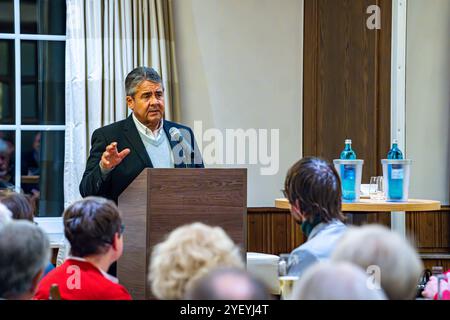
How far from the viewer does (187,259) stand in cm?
196

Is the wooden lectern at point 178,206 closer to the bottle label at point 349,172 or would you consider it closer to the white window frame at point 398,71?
the bottle label at point 349,172

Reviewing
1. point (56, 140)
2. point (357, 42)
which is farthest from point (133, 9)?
point (357, 42)

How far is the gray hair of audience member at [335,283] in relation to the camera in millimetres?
1610

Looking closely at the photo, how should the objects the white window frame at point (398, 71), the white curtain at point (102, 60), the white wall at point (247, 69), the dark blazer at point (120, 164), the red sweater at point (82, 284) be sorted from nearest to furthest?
the red sweater at point (82, 284), the dark blazer at point (120, 164), the white curtain at point (102, 60), the white window frame at point (398, 71), the white wall at point (247, 69)

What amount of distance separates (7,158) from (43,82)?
20.8 inches

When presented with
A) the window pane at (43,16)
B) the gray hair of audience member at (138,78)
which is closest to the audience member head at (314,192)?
the gray hair of audience member at (138,78)

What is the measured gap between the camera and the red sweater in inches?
94.5

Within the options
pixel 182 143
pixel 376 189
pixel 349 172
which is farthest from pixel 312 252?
pixel 376 189

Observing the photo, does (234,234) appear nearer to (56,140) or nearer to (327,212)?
(327,212)

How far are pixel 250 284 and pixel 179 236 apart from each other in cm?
41

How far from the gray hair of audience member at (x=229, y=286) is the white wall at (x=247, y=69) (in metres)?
3.81

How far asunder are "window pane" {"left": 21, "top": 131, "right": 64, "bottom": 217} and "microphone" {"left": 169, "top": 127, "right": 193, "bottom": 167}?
5.50 ft

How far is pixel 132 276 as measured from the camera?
3.28m

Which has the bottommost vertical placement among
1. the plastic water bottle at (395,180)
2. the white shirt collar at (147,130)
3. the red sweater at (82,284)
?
the red sweater at (82,284)
